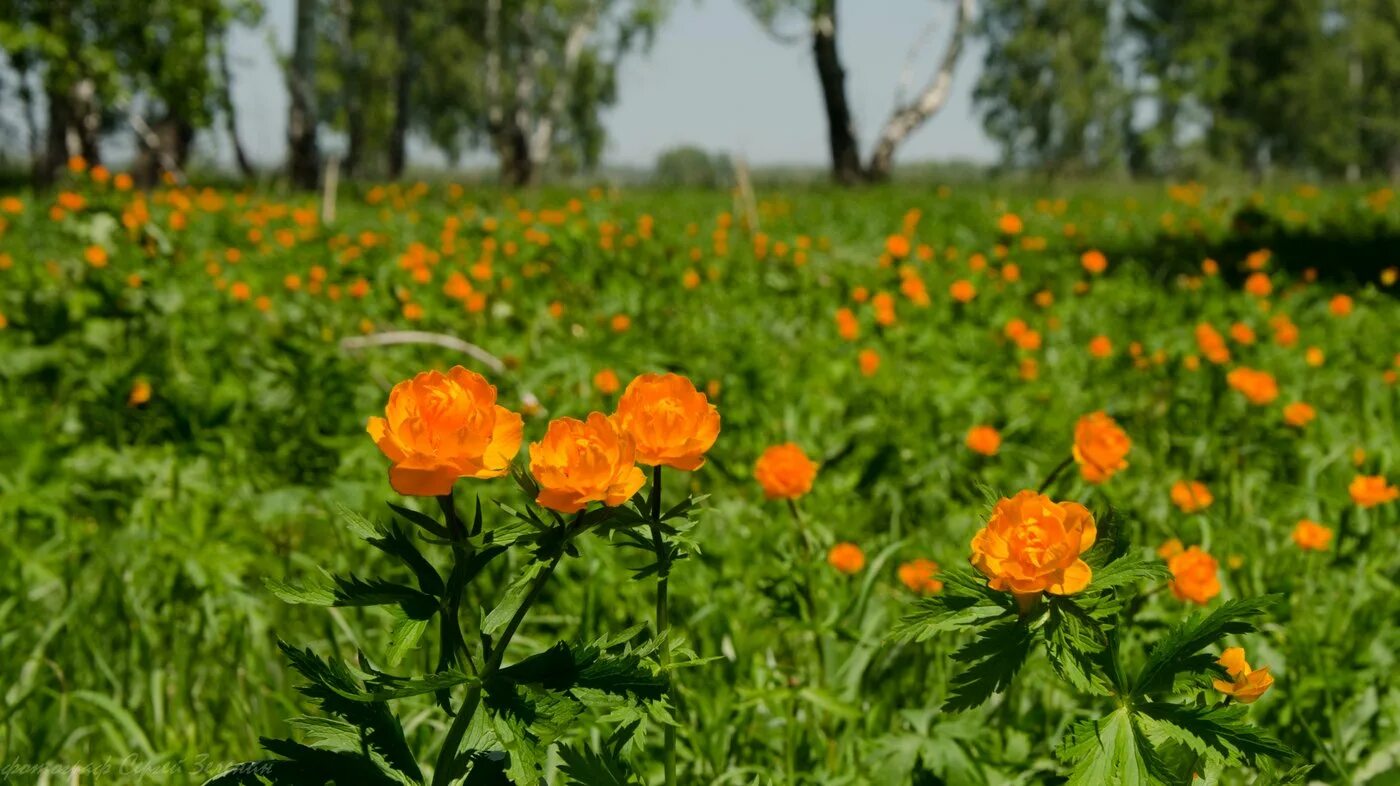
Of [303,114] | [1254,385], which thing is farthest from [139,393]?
[303,114]

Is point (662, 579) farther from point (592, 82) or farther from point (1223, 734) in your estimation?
point (592, 82)

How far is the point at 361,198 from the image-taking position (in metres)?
11.5

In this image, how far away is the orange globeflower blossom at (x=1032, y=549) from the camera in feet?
3.00

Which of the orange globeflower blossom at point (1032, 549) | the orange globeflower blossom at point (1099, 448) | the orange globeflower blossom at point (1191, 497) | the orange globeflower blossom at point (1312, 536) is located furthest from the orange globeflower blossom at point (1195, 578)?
the orange globeflower blossom at point (1032, 549)

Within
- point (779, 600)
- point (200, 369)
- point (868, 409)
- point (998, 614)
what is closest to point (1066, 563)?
point (998, 614)

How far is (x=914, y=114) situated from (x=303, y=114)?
10767 millimetres

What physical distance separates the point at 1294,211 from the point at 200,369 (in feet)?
29.2

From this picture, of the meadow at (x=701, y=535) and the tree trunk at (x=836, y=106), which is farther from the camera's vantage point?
the tree trunk at (x=836, y=106)

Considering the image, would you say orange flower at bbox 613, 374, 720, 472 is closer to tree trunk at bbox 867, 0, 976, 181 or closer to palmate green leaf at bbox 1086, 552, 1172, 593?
palmate green leaf at bbox 1086, 552, 1172, 593

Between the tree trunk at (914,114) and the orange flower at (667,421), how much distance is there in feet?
60.9

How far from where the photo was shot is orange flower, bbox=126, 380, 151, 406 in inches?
118

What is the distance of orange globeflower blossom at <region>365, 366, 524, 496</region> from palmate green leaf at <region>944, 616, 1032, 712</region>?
474 mm

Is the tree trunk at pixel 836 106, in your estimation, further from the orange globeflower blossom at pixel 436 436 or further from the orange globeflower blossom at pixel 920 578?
the orange globeflower blossom at pixel 436 436

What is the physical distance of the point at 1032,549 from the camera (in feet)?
3.00
